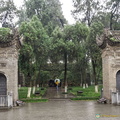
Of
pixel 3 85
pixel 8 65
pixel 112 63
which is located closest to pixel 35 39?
pixel 8 65

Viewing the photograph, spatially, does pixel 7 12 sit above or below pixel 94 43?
above

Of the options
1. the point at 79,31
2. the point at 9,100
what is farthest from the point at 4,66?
the point at 79,31

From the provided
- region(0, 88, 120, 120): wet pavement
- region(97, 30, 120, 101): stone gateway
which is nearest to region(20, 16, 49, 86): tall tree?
region(97, 30, 120, 101): stone gateway

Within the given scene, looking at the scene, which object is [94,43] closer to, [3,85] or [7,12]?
[3,85]

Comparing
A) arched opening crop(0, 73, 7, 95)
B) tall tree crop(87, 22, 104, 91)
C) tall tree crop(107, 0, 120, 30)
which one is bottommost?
arched opening crop(0, 73, 7, 95)

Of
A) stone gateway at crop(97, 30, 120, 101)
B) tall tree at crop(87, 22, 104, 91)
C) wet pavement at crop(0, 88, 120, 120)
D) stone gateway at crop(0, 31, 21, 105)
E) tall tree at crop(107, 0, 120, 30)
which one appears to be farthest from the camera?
tall tree at crop(107, 0, 120, 30)

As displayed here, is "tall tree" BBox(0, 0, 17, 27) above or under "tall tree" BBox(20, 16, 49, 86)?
above

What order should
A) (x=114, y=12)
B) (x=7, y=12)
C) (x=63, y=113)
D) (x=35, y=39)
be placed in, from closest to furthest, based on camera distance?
(x=63, y=113)
(x=35, y=39)
(x=114, y=12)
(x=7, y=12)

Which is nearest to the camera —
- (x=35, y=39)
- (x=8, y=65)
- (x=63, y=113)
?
(x=63, y=113)

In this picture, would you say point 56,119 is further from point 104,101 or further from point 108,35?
point 108,35

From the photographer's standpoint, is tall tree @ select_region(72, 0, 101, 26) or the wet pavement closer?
the wet pavement

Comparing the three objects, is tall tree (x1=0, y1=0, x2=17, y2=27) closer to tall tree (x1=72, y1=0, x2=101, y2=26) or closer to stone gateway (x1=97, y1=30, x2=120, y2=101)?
tall tree (x1=72, y1=0, x2=101, y2=26)

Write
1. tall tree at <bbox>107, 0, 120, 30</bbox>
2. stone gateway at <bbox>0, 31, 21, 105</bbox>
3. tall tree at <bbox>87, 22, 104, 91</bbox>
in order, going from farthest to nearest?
tall tree at <bbox>107, 0, 120, 30</bbox> < tall tree at <bbox>87, 22, 104, 91</bbox> < stone gateway at <bbox>0, 31, 21, 105</bbox>

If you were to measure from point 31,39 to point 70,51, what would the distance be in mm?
5157
